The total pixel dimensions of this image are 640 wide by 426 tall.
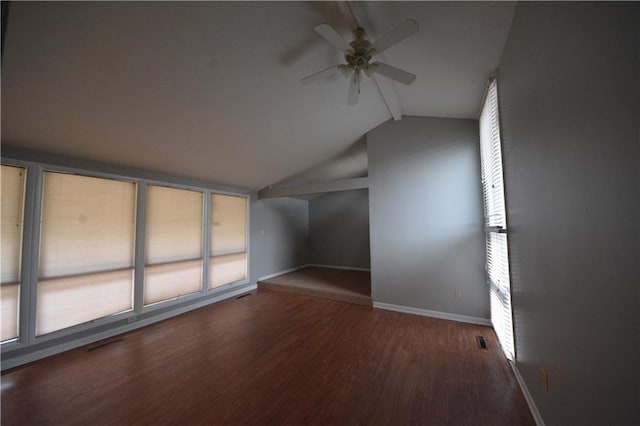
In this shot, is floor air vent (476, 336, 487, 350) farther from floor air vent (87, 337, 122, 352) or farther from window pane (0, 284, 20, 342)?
window pane (0, 284, 20, 342)

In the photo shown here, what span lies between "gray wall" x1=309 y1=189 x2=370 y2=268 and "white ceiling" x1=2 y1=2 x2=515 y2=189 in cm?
371

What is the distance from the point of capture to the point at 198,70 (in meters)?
2.02

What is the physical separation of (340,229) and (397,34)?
18.2 feet

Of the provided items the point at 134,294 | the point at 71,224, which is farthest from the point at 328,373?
the point at 71,224

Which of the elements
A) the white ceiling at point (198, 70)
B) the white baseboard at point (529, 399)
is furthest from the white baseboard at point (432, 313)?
the white ceiling at point (198, 70)

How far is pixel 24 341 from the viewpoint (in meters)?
2.33

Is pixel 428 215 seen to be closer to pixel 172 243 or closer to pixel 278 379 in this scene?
pixel 278 379

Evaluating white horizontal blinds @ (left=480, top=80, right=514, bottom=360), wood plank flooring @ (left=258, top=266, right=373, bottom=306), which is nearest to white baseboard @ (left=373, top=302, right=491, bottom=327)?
white horizontal blinds @ (left=480, top=80, right=514, bottom=360)

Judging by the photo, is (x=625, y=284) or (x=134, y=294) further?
(x=134, y=294)

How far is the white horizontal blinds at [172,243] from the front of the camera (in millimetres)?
3436

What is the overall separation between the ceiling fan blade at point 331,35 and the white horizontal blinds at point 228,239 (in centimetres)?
356

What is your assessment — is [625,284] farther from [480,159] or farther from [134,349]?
[134,349]

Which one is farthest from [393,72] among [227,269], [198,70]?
[227,269]

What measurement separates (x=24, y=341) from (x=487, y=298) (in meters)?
5.39
